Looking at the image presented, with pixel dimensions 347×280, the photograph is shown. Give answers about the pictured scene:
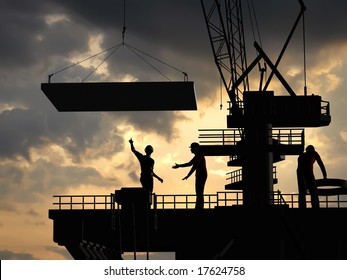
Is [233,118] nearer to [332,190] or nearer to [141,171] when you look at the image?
[332,190]

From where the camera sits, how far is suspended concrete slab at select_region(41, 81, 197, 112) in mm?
28766

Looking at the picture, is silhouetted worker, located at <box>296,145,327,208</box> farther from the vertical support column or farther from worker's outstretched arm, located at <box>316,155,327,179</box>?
the vertical support column

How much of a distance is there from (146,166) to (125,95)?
353cm

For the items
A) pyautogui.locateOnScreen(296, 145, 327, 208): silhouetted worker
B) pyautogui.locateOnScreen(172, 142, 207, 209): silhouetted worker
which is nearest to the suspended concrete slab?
pyautogui.locateOnScreen(172, 142, 207, 209): silhouetted worker

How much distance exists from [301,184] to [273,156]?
66.2 ft

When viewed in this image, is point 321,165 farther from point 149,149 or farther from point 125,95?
point 125,95

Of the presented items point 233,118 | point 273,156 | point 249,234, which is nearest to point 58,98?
point 249,234

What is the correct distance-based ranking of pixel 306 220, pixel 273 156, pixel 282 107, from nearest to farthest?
pixel 306 220, pixel 282 107, pixel 273 156

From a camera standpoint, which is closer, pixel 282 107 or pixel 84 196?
pixel 84 196

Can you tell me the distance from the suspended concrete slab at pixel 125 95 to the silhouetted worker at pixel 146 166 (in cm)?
233

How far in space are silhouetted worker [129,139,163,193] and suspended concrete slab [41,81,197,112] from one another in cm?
233

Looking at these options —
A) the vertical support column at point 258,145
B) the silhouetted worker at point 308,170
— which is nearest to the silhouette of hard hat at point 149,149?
the silhouetted worker at point 308,170

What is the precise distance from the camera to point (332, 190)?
3778 centimetres

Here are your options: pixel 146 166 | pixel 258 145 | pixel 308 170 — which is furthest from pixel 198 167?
pixel 258 145
